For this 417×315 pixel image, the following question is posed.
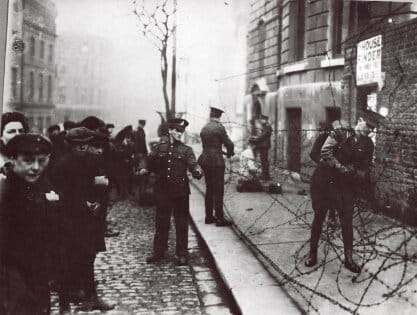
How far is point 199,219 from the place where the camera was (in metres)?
8.55

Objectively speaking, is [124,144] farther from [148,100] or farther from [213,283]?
[213,283]

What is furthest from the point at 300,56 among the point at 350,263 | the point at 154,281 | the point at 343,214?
the point at 154,281

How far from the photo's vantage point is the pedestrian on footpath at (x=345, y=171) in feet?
17.6

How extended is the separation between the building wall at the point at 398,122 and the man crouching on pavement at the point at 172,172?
2.27m

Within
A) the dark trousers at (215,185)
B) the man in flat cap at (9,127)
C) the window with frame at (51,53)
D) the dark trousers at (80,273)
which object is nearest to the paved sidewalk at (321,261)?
the dark trousers at (215,185)

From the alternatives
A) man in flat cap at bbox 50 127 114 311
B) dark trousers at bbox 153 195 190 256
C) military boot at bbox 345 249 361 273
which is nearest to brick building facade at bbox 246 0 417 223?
military boot at bbox 345 249 361 273

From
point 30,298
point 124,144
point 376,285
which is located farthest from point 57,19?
point 124,144

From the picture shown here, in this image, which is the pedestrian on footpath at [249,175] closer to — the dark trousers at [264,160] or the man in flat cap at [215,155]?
the dark trousers at [264,160]

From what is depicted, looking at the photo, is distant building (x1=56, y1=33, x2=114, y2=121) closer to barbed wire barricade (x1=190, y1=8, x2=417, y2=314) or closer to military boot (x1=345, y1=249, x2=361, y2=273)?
barbed wire barricade (x1=190, y1=8, x2=417, y2=314)

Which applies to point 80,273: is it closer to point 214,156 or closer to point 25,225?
point 25,225

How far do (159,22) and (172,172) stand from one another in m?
1.83

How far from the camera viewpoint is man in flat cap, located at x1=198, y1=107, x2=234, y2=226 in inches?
309

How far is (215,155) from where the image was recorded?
7.87 m

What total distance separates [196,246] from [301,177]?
2006 millimetres
